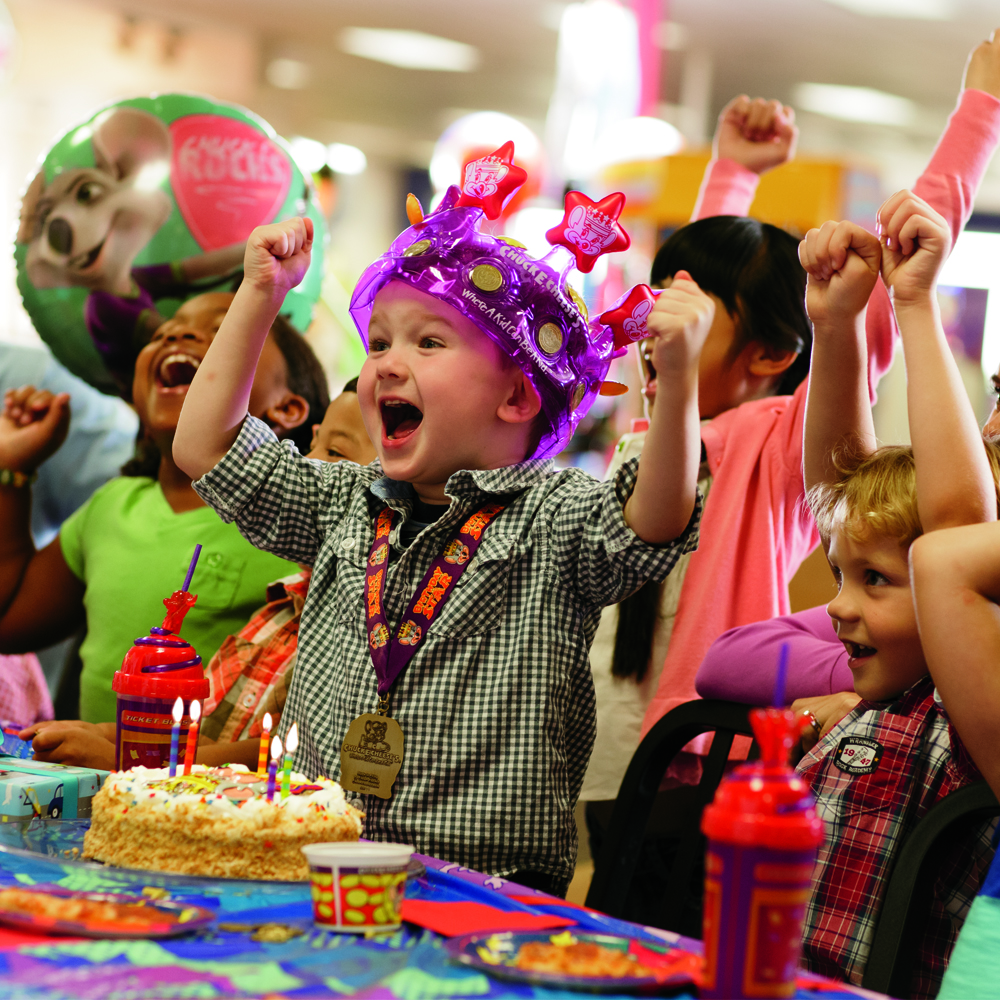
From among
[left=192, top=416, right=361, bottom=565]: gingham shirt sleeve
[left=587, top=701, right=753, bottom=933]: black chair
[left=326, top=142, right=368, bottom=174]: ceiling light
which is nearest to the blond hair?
[left=587, top=701, right=753, bottom=933]: black chair

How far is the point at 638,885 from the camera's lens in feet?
5.79

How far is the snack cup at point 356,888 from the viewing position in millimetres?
862

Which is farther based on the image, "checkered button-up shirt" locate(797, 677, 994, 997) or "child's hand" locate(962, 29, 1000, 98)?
"child's hand" locate(962, 29, 1000, 98)

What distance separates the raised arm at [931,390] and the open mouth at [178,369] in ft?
4.19

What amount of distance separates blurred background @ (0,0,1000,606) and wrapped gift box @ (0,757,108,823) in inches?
185

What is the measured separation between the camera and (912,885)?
1.05 m

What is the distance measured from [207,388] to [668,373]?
0.59 meters

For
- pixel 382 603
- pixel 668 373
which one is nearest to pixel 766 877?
pixel 668 373

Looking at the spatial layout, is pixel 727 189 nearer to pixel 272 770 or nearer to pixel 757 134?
pixel 757 134

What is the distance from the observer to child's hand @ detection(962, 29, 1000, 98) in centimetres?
171

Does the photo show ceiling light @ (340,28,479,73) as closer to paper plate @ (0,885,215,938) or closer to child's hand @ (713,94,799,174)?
child's hand @ (713,94,799,174)

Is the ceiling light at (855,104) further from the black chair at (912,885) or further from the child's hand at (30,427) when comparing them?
the black chair at (912,885)

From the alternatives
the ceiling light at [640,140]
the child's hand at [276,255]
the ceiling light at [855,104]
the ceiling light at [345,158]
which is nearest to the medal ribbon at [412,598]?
the child's hand at [276,255]

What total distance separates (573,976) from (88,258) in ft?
6.17
